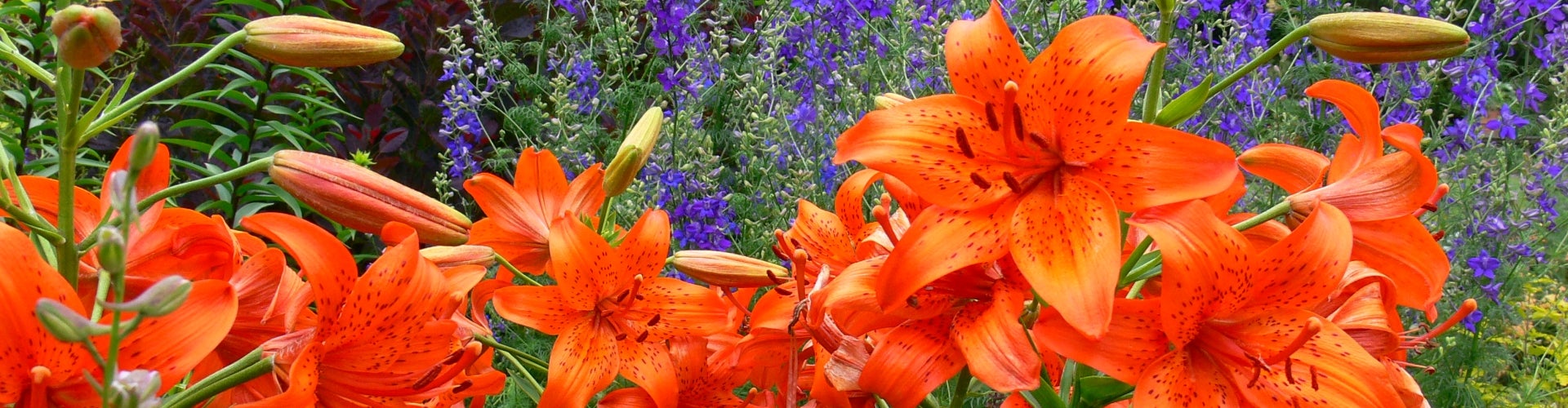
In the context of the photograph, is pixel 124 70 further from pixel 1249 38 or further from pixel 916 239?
pixel 916 239

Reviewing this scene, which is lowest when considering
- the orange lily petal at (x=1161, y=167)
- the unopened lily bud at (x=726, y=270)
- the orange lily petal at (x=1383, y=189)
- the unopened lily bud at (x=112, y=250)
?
the unopened lily bud at (x=726, y=270)

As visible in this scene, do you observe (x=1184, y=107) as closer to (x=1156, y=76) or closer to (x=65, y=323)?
(x=1156, y=76)

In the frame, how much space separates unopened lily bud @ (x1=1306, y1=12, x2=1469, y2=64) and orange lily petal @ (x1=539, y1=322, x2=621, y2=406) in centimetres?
51

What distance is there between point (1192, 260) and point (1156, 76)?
5.0 inches

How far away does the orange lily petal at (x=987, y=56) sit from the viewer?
63 centimetres

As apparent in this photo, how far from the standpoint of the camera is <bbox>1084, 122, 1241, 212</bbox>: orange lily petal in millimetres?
569

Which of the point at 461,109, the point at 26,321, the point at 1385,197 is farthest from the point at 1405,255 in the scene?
the point at 461,109

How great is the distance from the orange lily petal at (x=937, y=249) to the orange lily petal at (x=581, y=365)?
0.29 m

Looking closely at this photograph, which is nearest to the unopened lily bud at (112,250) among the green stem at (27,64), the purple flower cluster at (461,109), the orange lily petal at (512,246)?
the green stem at (27,64)

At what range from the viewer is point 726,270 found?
83cm

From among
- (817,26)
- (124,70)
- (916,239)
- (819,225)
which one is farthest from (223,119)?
(916,239)

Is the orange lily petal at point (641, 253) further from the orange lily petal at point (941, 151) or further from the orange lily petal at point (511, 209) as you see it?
the orange lily petal at point (941, 151)

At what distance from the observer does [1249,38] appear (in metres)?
1.93

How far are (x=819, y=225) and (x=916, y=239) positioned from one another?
249 millimetres
